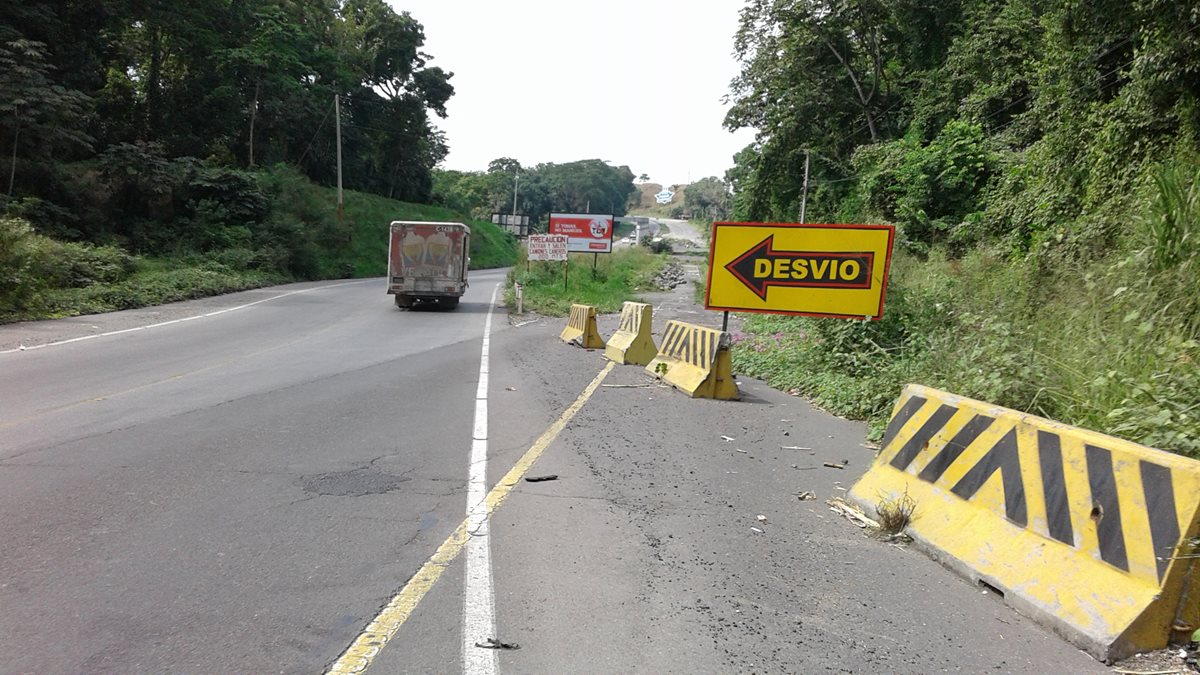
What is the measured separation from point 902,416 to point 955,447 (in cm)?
76

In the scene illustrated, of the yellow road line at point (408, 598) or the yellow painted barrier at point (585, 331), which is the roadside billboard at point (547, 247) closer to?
the yellow painted barrier at point (585, 331)

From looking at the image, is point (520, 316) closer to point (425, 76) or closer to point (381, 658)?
point (381, 658)

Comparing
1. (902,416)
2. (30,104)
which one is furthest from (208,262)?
(902,416)

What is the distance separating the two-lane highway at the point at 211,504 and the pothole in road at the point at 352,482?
2 cm

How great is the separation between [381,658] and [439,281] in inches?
793

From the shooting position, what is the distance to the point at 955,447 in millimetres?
4809

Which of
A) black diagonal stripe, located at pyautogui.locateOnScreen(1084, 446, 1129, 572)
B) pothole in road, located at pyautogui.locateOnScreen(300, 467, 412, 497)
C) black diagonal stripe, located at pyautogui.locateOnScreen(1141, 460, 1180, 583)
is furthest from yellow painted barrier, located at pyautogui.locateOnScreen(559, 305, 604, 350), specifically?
black diagonal stripe, located at pyautogui.locateOnScreen(1141, 460, 1180, 583)

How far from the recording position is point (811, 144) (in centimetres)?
3409

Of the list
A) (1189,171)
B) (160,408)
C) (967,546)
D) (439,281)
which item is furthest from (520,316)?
(967,546)

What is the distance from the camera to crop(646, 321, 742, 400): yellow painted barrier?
960 cm

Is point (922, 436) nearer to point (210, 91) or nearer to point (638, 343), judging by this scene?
point (638, 343)

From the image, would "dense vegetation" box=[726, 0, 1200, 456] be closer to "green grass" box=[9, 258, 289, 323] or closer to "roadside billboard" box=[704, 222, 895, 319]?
"roadside billboard" box=[704, 222, 895, 319]

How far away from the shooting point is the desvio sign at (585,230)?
120ft

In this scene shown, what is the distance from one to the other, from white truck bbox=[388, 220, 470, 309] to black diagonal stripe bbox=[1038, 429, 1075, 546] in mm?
20027
